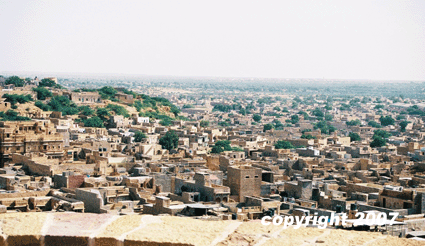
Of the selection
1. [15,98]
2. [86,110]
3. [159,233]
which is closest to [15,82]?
[86,110]

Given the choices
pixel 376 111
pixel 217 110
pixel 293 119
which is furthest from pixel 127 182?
pixel 376 111

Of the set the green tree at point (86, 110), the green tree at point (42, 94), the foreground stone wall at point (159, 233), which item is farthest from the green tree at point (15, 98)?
the foreground stone wall at point (159, 233)

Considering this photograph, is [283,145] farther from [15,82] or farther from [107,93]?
[15,82]

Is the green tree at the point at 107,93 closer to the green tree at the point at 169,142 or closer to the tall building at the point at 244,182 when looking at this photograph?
the green tree at the point at 169,142

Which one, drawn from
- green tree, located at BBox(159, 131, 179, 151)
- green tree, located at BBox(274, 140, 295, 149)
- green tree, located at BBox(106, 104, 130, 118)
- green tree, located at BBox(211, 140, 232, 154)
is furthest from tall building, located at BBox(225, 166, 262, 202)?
green tree, located at BBox(106, 104, 130, 118)

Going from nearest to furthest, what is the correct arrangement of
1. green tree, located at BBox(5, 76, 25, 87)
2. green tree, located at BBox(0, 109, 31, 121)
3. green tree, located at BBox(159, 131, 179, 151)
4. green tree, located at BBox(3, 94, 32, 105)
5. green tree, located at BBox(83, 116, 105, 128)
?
green tree, located at BBox(159, 131, 179, 151)
green tree, located at BBox(0, 109, 31, 121)
green tree, located at BBox(83, 116, 105, 128)
green tree, located at BBox(3, 94, 32, 105)
green tree, located at BBox(5, 76, 25, 87)

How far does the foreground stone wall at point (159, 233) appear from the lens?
10.1 ft

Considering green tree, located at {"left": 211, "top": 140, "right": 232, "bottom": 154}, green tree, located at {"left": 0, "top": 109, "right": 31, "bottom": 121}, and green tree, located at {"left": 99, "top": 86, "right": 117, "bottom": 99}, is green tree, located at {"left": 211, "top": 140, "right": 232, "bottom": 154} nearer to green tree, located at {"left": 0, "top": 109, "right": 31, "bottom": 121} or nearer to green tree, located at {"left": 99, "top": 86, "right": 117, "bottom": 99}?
green tree, located at {"left": 0, "top": 109, "right": 31, "bottom": 121}

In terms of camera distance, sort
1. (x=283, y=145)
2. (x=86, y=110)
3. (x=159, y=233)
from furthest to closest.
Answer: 1. (x=86, y=110)
2. (x=283, y=145)
3. (x=159, y=233)

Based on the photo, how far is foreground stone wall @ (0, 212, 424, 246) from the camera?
3074 mm

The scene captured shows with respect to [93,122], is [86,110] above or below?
above

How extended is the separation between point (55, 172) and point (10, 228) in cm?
2322

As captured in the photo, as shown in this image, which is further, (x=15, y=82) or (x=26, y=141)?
(x=15, y=82)

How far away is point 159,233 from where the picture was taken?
3.15 m
